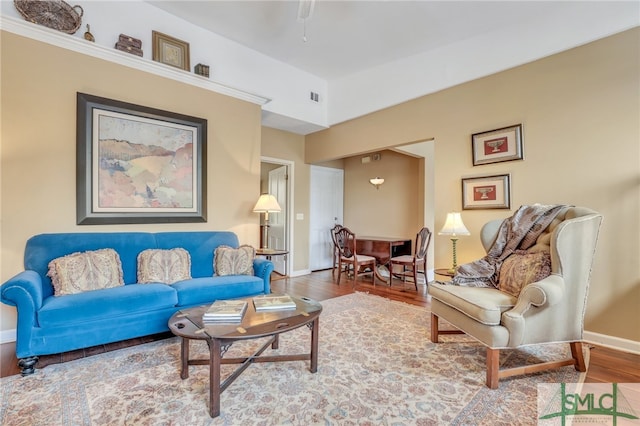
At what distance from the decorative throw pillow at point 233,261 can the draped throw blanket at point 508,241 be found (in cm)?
208

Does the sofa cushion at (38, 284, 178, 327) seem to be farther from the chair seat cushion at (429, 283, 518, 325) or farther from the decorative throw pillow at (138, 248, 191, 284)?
the chair seat cushion at (429, 283, 518, 325)

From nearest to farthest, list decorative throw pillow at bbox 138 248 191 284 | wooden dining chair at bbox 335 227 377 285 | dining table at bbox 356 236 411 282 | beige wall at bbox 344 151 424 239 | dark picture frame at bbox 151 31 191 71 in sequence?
1. decorative throw pillow at bbox 138 248 191 284
2. dark picture frame at bbox 151 31 191 71
3. wooden dining chair at bbox 335 227 377 285
4. dining table at bbox 356 236 411 282
5. beige wall at bbox 344 151 424 239

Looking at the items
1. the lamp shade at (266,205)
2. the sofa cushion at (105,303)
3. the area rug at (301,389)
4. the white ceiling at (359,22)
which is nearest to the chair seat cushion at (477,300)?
the area rug at (301,389)

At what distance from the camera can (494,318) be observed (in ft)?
6.40

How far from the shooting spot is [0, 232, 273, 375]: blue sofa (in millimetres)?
2061

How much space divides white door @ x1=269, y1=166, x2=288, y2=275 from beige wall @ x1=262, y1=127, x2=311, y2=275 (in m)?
0.17

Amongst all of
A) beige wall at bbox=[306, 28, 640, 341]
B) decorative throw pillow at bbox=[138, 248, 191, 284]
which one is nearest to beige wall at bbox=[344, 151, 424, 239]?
beige wall at bbox=[306, 28, 640, 341]

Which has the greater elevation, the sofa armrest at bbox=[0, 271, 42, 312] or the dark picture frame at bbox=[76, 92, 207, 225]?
the dark picture frame at bbox=[76, 92, 207, 225]

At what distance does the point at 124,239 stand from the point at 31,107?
1395mm

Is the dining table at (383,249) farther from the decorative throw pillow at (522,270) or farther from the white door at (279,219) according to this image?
the decorative throw pillow at (522,270)

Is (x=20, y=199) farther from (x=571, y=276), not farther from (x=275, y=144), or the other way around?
(x=571, y=276)

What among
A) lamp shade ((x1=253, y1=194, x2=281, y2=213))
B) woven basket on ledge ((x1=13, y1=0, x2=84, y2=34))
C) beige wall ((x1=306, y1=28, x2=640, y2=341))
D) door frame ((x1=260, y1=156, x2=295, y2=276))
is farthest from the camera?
door frame ((x1=260, y1=156, x2=295, y2=276))

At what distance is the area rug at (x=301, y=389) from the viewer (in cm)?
161

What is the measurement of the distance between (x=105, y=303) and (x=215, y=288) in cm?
85
